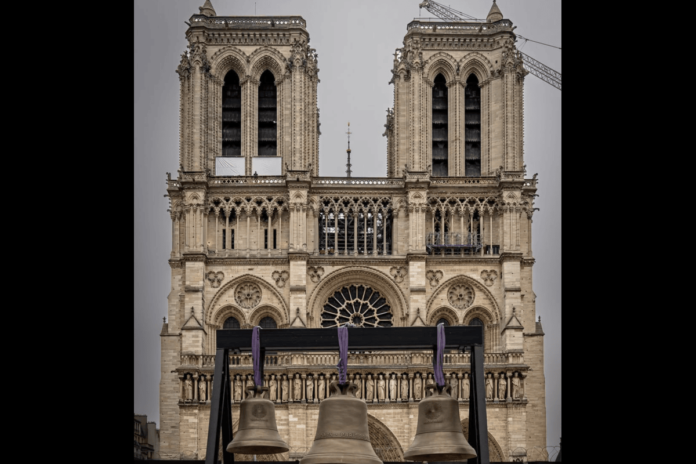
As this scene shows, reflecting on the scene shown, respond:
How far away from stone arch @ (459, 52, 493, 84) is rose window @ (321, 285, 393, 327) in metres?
10.2

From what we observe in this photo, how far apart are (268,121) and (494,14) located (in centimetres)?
1147

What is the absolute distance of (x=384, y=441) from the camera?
134 feet

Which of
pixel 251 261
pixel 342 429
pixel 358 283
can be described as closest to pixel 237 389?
pixel 251 261

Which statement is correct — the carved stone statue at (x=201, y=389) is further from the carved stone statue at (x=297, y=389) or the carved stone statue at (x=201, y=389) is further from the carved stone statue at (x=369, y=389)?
the carved stone statue at (x=369, y=389)

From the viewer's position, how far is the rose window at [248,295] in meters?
43.2

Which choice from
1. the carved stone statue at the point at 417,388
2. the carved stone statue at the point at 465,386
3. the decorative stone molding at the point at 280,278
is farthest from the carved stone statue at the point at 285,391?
the carved stone statue at the point at 465,386

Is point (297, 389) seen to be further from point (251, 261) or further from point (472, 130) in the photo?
point (472, 130)

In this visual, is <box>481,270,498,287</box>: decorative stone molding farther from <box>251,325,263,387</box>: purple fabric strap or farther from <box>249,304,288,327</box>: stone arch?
<box>251,325,263,387</box>: purple fabric strap

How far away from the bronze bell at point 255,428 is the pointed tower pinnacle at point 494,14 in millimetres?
40176

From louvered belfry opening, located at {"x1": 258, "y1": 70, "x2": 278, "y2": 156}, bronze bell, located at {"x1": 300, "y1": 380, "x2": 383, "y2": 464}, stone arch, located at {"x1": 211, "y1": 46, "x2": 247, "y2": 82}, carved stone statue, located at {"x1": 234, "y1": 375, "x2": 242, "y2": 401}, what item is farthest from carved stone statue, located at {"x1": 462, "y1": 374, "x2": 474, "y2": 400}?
bronze bell, located at {"x1": 300, "y1": 380, "x2": 383, "y2": 464}
